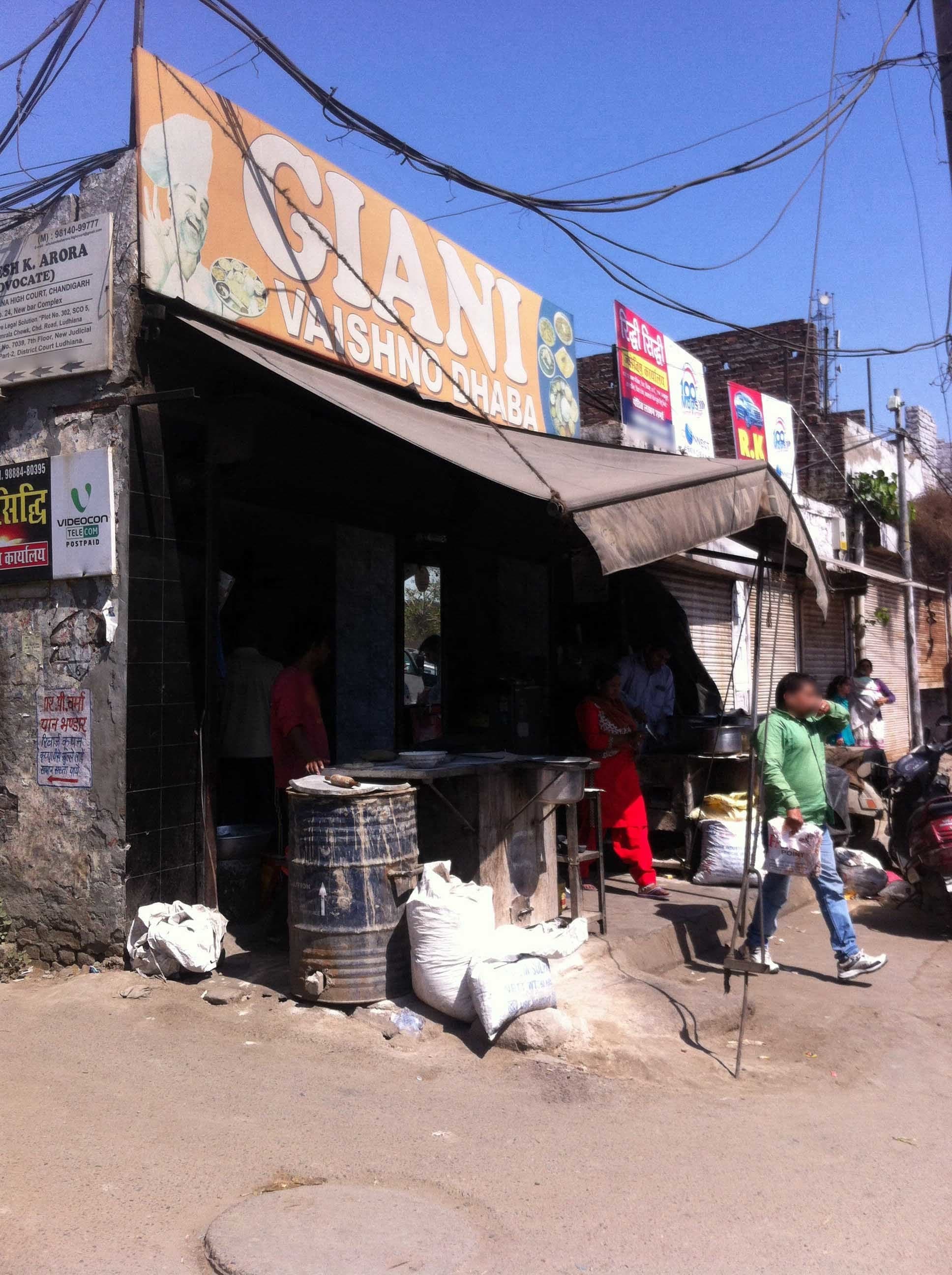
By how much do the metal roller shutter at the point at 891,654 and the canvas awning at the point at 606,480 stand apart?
1150cm

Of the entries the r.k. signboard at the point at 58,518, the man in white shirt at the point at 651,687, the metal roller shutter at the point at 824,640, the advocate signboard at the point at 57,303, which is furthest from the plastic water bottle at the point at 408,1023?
the metal roller shutter at the point at 824,640

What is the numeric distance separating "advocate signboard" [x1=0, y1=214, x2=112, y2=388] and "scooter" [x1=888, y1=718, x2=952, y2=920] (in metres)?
5.85

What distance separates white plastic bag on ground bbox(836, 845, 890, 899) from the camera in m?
8.12

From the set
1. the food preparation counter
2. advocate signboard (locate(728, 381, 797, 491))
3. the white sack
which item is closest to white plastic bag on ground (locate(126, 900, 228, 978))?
the food preparation counter

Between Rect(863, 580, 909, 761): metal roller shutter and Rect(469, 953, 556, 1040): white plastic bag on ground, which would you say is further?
Rect(863, 580, 909, 761): metal roller shutter

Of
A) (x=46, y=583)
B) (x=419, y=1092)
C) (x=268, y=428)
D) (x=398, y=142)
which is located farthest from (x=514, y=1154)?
(x=398, y=142)

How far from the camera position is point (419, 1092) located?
4.12m

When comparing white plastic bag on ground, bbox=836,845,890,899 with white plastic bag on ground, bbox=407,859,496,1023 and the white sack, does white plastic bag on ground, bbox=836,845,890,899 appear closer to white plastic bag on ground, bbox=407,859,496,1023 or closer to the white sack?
the white sack

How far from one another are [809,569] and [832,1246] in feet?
13.8

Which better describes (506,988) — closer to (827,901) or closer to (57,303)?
(827,901)

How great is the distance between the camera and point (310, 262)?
6879 mm

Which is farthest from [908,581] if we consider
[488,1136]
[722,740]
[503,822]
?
[488,1136]

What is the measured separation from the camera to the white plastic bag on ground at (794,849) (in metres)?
5.62

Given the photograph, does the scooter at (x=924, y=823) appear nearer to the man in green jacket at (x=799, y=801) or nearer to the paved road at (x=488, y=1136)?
the man in green jacket at (x=799, y=801)
